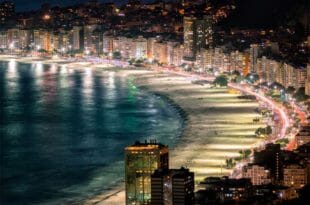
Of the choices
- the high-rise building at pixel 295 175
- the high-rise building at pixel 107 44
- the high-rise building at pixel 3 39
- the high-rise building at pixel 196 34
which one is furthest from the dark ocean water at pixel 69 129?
the high-rise building at pixel 3 39

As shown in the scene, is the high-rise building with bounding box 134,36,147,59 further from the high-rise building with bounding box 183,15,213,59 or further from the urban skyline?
the high-rise building with bounding box 183,15,213,59

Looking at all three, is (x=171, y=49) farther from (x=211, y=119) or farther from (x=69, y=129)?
(x=69, y=129)

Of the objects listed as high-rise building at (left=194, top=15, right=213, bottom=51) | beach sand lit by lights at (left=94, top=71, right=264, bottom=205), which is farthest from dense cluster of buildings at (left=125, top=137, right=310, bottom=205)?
high-rise building at (left=194, top=15, right=213, bottom=51)

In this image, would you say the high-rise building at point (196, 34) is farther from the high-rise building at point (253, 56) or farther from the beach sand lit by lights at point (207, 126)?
the beach sand lit by lights at point (207, 126)

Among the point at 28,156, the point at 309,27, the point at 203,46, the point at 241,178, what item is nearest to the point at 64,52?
the point at 203,46

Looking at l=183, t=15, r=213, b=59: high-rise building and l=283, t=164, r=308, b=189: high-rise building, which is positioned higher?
l=183, t=15, r=213, b=59: high-rise building
